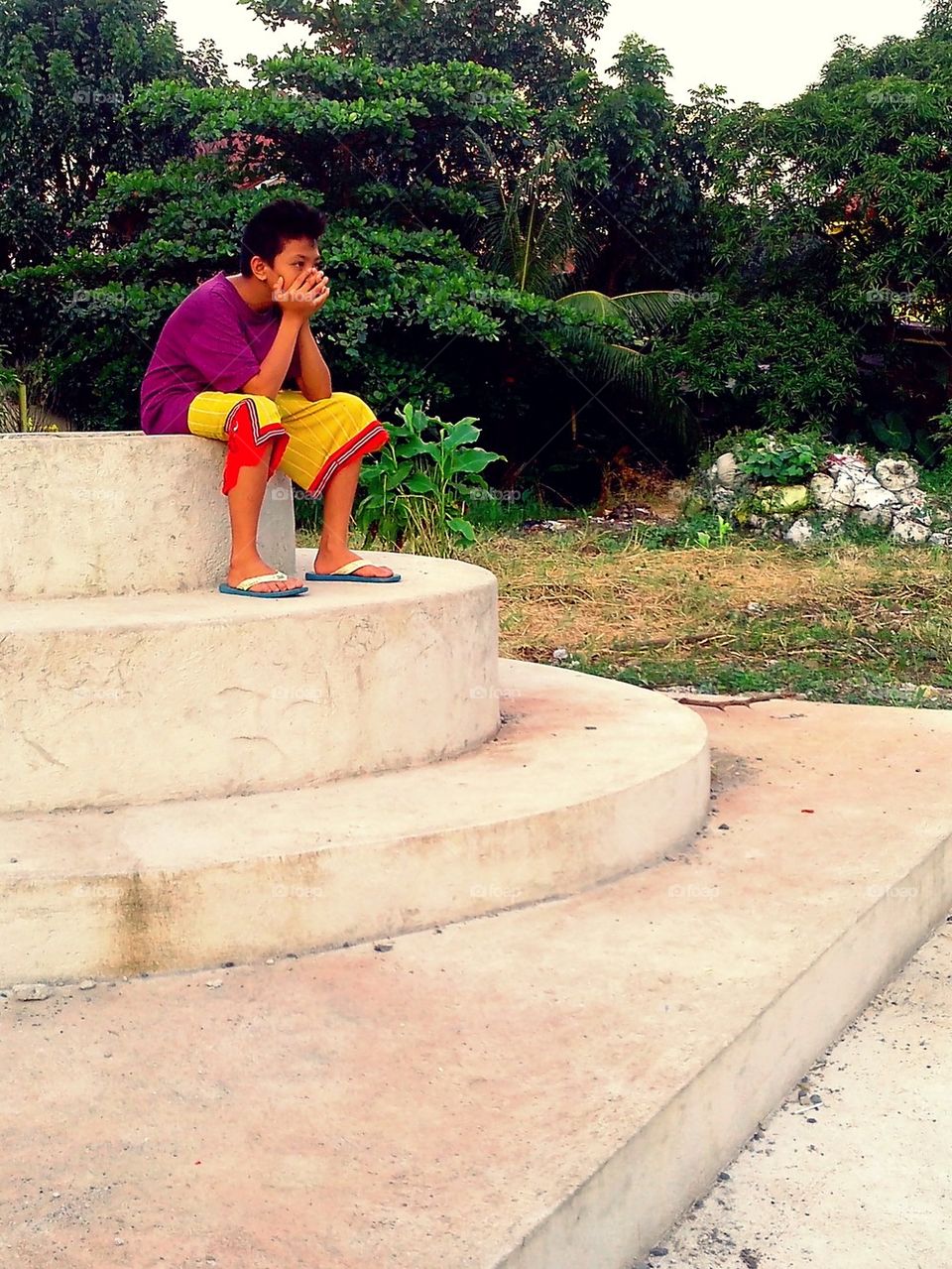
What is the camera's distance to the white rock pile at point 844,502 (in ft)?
36.0

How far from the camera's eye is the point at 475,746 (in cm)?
357

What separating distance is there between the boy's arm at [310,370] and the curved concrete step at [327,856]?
1.18m

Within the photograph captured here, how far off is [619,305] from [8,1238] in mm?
13192

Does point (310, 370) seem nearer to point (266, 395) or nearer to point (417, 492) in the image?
point (266, 395)

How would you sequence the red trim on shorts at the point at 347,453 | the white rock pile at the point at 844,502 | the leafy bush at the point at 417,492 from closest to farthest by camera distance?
the red trim on shorts at the point at 347,453 < the leafy bush at the point at 417,492 < the white rock pile at the point at 844,502

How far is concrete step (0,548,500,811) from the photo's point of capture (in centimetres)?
286

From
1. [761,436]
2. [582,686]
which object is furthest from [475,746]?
[761,436]

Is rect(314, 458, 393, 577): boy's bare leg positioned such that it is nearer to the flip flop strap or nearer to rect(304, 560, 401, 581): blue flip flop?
rect(304, 560, 401, 581): blue flip flop

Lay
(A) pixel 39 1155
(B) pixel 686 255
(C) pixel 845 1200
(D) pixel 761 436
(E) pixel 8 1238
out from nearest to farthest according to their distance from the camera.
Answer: (E) pixel 8 1238
(A) pixel 39 1155
(C) pixel 845 1200
(D) pixel 761 436
(B) pixel 686 255

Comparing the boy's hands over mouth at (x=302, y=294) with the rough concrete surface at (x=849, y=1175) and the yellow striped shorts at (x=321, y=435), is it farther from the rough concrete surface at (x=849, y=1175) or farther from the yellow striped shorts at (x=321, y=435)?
the rough concrete surface at (x=849, y=1175)

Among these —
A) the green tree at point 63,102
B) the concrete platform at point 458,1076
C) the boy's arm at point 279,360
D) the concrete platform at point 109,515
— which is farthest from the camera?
the green tree at point 63,102

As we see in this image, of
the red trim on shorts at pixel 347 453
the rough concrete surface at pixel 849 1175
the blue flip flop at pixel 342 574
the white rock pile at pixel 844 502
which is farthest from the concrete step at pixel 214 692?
the white rock pile at pixel 844 502

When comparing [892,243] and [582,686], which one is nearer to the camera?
[582,686]

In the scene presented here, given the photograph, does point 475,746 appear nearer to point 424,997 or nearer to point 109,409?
point 424,997
